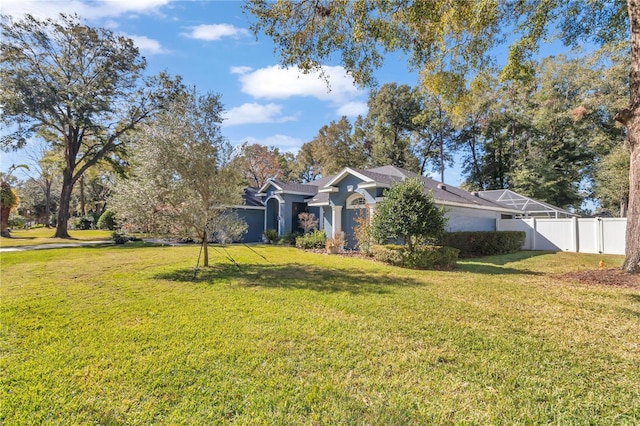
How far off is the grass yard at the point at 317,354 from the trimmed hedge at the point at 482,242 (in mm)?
7606

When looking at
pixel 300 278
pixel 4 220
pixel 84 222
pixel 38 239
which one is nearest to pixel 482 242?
pixel 300 278

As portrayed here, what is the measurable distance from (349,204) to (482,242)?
7.67 meters

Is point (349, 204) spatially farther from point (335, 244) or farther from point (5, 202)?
point (5, 202)

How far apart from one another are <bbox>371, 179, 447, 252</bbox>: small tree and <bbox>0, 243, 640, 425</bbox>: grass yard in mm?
3554

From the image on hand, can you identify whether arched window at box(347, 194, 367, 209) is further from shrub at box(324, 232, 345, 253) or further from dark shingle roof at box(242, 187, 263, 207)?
dark shingle roof at box(242, 187, 263, 207)

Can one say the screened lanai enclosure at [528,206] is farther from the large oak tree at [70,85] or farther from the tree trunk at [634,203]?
the large oak tree at [70,85]

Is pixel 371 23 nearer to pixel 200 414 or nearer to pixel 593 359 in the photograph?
pixel 593 359

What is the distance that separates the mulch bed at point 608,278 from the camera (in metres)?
8.08

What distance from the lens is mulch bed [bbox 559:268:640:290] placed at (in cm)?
808

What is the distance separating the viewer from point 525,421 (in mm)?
2848

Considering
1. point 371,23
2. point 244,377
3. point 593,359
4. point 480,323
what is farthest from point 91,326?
point 371,23

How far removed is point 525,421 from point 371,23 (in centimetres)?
891

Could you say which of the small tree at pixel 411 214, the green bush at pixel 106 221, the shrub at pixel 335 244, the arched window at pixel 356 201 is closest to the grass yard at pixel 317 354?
the small tree at pixel 411 214

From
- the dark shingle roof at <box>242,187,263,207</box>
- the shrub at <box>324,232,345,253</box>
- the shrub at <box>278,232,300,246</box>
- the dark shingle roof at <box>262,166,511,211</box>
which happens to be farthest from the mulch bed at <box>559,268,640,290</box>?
the dark shingle roof at <box>242,187,263,207</box>
